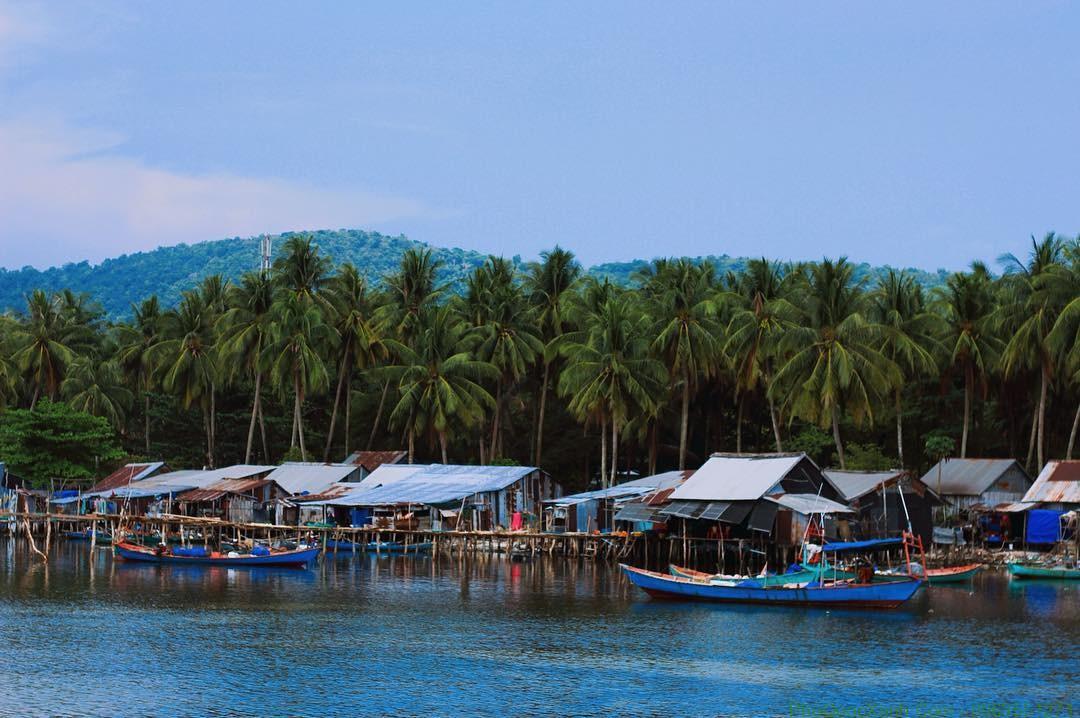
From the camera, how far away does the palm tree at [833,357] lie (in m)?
66.9

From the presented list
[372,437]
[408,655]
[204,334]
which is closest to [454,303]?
[372,437]

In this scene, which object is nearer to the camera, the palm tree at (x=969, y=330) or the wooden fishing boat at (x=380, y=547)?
the wooden fishing boat at (x=380, y=547)

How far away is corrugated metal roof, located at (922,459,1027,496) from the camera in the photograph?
67.1 m

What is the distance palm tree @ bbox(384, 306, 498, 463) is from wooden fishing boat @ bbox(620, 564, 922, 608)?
31.7m

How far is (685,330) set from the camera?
241ft

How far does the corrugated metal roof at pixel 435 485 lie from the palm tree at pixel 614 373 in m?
5.49

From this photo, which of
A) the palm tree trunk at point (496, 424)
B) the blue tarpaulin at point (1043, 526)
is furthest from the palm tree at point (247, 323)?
the blue tarpaulin at point (1043, 526)

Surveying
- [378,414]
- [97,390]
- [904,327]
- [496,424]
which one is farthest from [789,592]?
[97,390]

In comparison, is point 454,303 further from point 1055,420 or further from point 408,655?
point 408,655

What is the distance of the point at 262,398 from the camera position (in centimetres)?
9606

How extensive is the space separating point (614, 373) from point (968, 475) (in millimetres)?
19308

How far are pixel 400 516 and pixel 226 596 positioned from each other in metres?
22.0

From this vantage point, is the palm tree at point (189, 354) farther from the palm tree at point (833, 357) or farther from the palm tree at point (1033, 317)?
the palm tree at point (1033, 317)

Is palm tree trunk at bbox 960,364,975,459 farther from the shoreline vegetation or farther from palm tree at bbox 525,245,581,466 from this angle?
palm tree at bbox 525,245,581,466
